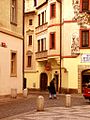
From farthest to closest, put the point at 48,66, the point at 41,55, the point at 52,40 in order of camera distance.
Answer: the point at 41,55 → the point at 48,66 → the point at 52,40

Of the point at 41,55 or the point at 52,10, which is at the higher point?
the point at 52,10

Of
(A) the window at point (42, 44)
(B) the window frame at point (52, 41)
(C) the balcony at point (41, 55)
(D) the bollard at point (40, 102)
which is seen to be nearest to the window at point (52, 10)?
(B) the window frame at point (52, 41)

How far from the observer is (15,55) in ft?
107

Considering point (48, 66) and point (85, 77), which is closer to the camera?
point (85, 77)

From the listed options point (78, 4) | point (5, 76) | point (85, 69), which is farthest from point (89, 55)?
point (5, 76)

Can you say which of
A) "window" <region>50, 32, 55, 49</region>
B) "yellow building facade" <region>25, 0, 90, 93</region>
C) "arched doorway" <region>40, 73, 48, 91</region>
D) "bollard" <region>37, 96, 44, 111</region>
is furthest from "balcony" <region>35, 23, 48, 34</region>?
"bollard" <region>37, 96, 44, 111</region>

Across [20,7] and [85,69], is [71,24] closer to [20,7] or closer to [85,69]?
[85,69]

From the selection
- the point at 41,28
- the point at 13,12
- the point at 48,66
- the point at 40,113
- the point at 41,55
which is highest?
the point at 41,28

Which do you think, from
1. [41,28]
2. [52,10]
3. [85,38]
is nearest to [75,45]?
[85,38]

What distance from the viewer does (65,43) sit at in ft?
146

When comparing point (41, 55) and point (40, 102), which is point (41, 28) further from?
point (40, 102)

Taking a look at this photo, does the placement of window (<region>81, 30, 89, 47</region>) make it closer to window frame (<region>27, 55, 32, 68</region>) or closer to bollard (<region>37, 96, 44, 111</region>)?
window frame (<region>27, 55, 32, 68</region>)

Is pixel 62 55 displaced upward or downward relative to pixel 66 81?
upward

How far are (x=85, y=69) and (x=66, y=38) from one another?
154 inches
